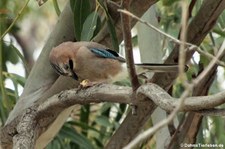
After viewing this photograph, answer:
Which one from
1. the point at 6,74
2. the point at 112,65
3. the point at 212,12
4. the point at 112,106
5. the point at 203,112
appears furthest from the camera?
the point at 112,106

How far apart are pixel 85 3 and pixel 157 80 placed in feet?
0.94

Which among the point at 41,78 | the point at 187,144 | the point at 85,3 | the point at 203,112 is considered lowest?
the point at 187,144

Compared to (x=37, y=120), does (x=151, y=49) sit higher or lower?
higher

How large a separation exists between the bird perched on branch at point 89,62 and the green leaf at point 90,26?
0.15m

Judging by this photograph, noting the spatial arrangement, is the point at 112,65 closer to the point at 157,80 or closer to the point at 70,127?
the point at 157,80

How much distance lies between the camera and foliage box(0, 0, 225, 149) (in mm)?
1803

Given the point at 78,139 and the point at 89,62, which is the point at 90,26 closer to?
the point at 89,62

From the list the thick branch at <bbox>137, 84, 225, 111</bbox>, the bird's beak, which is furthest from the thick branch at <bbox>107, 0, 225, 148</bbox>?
the thick branch at <bbox>137, 84, 225, 111</bbox>

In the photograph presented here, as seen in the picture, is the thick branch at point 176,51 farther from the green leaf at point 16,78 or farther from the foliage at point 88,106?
the green leaf at point 16,78

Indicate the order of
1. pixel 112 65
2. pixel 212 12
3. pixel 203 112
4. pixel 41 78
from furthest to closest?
pixel 112 65
pixel 41 78
pixel 212 12
pixel 203 112

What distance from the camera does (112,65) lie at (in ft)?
6.93

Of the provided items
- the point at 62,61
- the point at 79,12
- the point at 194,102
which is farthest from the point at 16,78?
the point at 194,102

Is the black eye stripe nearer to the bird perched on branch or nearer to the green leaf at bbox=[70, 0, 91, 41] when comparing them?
the bird perched on branch

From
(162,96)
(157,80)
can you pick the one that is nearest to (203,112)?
(162,96)
